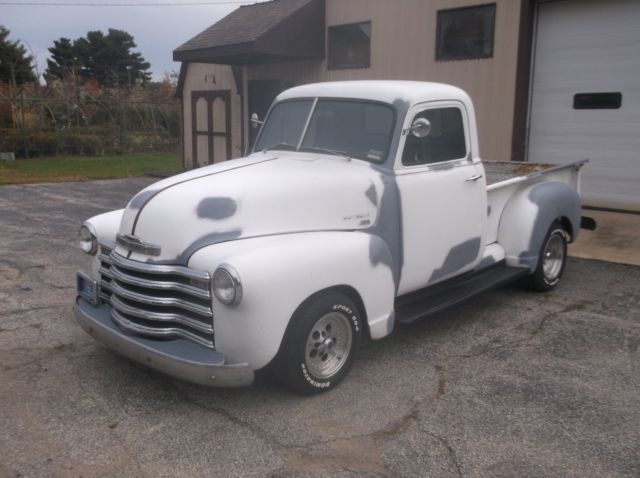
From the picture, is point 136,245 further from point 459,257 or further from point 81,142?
point 81,142

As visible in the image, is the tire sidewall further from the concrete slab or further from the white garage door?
the white garage door

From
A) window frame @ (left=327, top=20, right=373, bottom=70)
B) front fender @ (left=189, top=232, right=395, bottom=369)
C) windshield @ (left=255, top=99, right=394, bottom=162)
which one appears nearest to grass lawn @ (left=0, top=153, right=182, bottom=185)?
window frame @ (left=327, top=20, right=373, bottom=70)

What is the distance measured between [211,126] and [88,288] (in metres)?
12.4

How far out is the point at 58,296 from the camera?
6.10 m

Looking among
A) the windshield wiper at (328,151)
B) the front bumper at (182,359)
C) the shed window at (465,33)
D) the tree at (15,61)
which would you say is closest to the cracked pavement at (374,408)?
the front bumper at (182,359)

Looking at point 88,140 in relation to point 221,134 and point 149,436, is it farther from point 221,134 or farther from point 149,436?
point 149,436

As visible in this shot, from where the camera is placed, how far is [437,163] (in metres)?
5.00

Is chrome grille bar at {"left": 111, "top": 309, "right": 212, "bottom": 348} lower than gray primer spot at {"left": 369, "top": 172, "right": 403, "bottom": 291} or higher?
lower

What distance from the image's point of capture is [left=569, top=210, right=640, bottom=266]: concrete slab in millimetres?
7629

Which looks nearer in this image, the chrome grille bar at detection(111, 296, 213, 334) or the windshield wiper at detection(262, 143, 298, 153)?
the chrome grille bar at detection(111, 296, 213, 334)

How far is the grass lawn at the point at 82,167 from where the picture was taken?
1580cm

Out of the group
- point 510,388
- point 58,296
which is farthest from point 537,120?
point 58,296

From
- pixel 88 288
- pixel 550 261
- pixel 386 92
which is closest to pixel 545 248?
pixel 550 261

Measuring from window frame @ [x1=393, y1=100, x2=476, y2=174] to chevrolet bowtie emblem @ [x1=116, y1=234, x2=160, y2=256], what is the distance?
1826 millimetres
